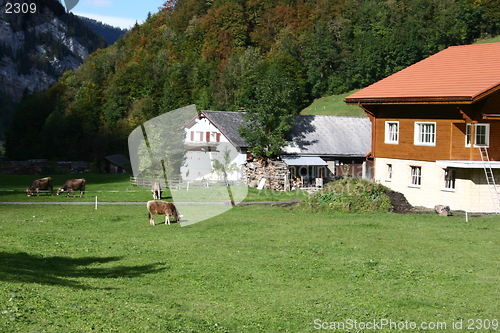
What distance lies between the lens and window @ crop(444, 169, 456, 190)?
103ft

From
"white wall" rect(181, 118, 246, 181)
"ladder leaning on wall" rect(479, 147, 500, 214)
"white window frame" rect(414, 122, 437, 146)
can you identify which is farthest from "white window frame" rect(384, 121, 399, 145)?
"white wall" rect(181, 118, 246, 181)

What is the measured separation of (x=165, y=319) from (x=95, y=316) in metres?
1.37

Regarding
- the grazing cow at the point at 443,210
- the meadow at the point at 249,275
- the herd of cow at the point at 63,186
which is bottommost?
the meadow at the point at 249,275

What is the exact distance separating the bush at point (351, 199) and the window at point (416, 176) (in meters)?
3.26

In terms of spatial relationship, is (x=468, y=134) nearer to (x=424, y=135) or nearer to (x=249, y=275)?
(x=424, y=135)

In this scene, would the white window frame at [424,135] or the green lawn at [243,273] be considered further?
the white window frame at [424,135]

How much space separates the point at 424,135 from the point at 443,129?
5.11 ft

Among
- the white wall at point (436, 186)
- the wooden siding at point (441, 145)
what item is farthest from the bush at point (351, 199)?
the wooden siding at point (441, 145)

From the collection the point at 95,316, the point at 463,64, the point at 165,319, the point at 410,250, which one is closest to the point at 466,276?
the point at 410,250

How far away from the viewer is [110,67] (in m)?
156

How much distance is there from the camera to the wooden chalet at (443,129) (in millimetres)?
29875

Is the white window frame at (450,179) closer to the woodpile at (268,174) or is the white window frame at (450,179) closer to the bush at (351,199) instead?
the bush at (351,199)

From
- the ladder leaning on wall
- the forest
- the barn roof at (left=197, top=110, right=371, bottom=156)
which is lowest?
the ladder leaning on wall

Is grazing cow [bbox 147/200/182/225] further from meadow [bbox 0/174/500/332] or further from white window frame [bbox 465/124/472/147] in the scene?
white window frame [bbox 465/124/472/147]
